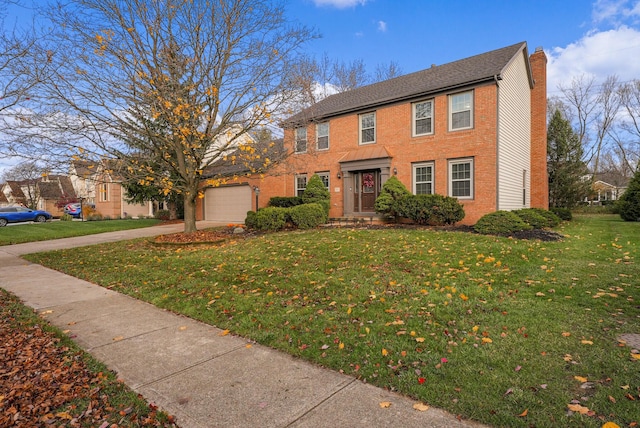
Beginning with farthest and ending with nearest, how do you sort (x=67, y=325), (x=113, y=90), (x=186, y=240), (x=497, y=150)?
(x=497, y=150), (x=186, y=240), (x=113, y=90), (x=67, y=325)

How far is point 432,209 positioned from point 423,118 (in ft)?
13.7

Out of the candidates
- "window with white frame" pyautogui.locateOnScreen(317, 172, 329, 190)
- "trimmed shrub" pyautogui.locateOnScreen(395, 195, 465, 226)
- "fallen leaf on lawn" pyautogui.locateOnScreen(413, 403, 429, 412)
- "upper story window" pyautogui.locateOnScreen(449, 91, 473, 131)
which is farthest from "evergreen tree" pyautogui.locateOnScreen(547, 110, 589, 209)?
"fallen leaf on lawn" pyautogui.locateOnScreen(413, 403, 429, 412)

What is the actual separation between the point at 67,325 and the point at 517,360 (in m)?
5.11

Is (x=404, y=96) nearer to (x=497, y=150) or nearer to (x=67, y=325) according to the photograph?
(x=497, y=150)

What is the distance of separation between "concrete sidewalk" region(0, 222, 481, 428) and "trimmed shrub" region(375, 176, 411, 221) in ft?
33.1

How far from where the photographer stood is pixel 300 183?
18.8 meters

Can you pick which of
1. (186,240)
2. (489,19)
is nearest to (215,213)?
(186,240)

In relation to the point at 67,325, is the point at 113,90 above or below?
above

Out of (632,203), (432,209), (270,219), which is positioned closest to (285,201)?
(270,219)

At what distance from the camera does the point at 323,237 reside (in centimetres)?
1030

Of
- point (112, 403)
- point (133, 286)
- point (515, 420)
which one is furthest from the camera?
point (133, 286)

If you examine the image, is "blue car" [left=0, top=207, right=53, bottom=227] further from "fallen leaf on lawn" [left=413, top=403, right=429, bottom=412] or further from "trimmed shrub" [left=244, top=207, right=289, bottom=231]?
"fallen leaf on lawn" [left=413, top=403, right=429, bottom=412]

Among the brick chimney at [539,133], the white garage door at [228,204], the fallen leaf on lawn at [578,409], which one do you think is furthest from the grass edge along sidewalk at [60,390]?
the brick chimney at [539,133]

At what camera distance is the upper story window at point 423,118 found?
14.3m
